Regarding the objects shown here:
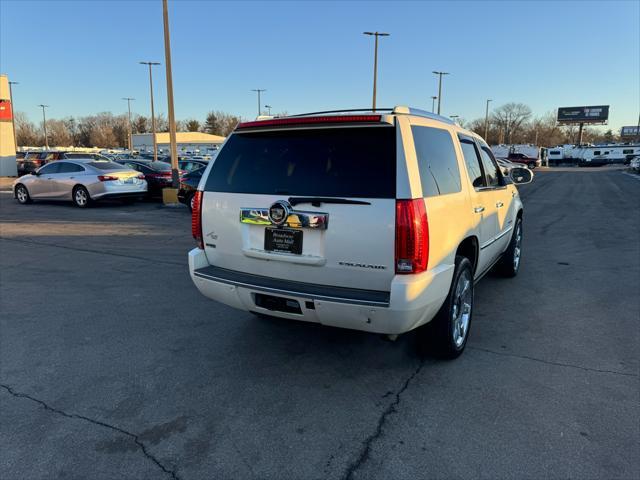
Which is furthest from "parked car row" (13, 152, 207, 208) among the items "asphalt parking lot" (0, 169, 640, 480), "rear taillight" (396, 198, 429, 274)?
"rear taillight" (396, 198, 429, 274)

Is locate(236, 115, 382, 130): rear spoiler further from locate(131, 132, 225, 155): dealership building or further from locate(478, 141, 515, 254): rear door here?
locate(131, 132, 225, 155): dealership building

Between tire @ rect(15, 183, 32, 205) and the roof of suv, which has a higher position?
the roof of suv

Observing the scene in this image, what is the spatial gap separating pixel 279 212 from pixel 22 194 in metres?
16.6

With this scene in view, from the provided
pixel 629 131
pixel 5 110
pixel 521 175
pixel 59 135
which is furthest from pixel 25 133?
pixel 629 131

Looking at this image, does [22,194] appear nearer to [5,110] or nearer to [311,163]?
[311,163]

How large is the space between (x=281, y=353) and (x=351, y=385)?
2.65 feet

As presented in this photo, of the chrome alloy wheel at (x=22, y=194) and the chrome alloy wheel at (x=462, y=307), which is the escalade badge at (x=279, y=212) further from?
the chrome alloy wheel at (x=22, y=194)

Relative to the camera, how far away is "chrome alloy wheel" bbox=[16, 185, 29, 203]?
16.2 meters

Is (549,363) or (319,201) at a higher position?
(319,201)

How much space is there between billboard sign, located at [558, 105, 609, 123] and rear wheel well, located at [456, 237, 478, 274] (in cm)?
11946

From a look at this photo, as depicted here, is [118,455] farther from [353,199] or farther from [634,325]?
[634,325]

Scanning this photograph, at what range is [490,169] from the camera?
530cm

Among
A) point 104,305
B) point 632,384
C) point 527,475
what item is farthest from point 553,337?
point 104,305

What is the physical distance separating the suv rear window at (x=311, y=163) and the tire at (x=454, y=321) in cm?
113
